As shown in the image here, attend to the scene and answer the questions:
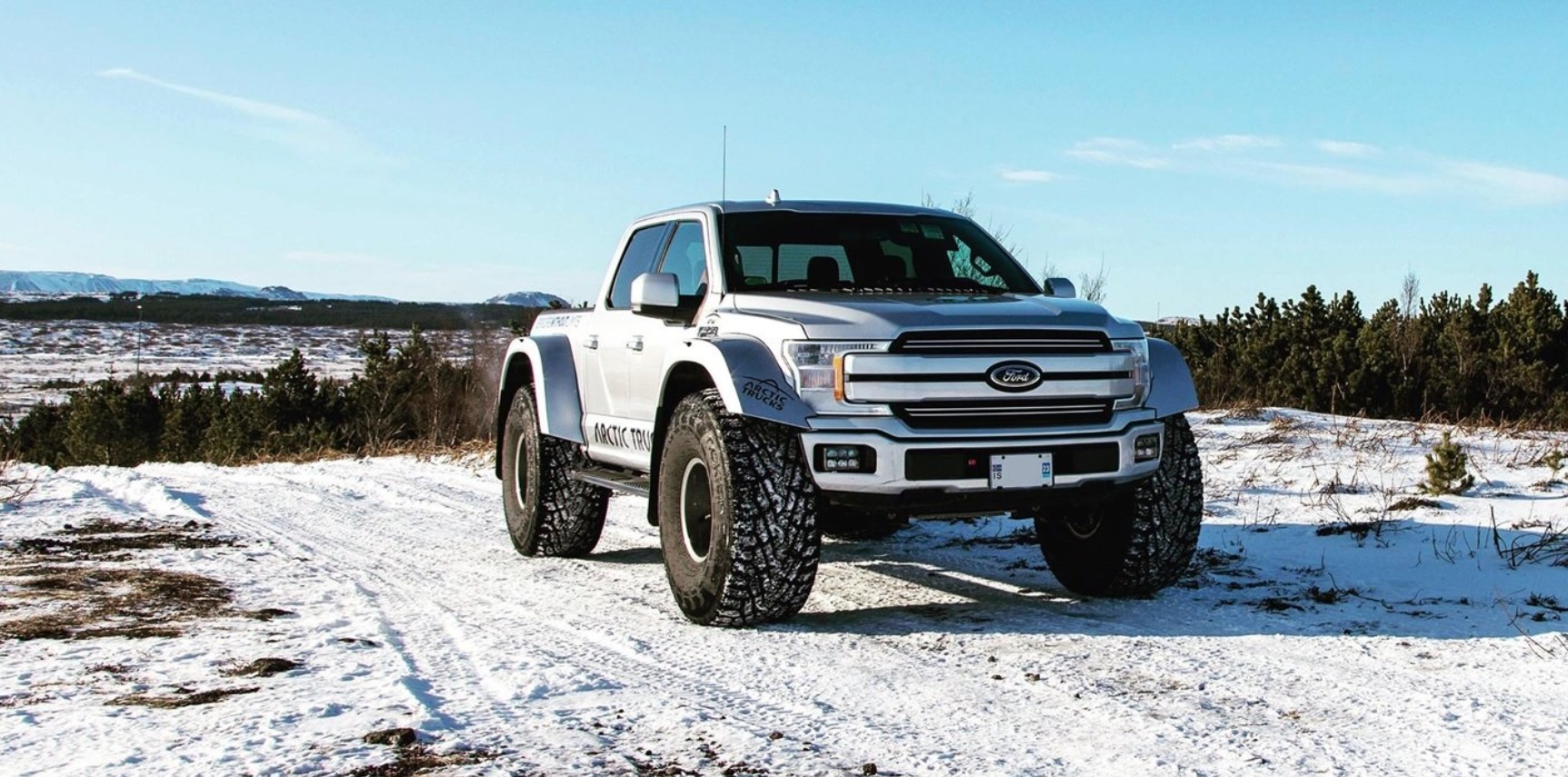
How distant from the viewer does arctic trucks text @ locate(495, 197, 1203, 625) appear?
578 cm

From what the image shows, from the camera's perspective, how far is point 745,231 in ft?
23.9

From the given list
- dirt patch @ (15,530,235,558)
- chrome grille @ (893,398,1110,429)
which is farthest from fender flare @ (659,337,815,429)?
dirt patch @ (15,530,235,558)

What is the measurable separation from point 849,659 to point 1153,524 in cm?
182

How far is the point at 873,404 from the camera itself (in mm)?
5797

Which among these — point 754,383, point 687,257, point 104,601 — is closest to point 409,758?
point 754,383

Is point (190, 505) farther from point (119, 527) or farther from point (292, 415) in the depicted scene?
point (292, 415)

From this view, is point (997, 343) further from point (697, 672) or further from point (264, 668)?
point (264, 668)

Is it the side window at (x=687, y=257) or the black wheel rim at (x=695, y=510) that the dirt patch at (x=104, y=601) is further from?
the side window at (x=687, y=257)

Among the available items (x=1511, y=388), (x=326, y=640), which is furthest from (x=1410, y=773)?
(x=1511, y=388)

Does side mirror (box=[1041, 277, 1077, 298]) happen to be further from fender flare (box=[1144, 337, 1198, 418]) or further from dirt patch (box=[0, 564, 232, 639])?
dirt patch (box=[0, 564, 232, 639])

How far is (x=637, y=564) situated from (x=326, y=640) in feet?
9.11


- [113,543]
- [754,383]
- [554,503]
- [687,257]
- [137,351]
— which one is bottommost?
[137,351]

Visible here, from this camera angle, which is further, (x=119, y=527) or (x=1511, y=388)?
(x=1511, y=388)

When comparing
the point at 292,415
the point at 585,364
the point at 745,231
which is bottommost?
the point at 292,415
